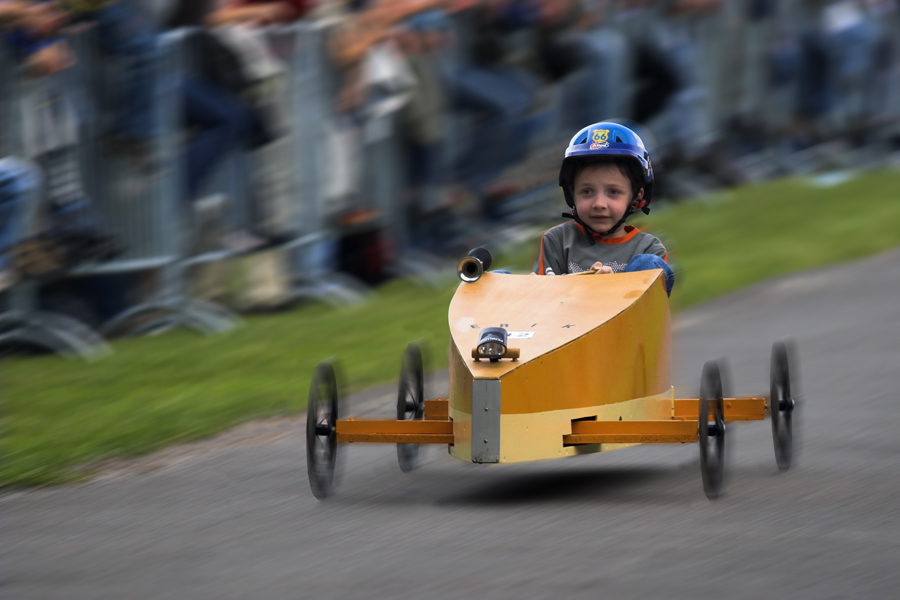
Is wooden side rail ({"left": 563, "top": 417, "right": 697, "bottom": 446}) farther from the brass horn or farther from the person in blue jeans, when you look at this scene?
the person in blue jeans

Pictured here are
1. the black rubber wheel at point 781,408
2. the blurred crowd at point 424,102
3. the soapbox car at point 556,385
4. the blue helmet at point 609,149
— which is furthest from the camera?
the blurred crowd at point 424,102

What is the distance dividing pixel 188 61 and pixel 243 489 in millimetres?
6538

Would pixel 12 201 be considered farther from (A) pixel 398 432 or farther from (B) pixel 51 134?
(A) pixel 398 432

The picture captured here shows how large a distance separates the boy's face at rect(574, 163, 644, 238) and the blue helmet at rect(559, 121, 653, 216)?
7cm

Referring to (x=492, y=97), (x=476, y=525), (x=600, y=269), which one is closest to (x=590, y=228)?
(x=600, y=269)

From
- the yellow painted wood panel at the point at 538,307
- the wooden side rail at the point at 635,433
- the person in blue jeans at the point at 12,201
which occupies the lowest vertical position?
the wooden side rail at the point at 635,433

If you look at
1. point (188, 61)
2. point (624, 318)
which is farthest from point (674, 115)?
point (624, 318)

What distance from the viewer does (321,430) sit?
696 cm

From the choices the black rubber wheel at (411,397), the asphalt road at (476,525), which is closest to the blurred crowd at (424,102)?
the asphalt road at (476,525)

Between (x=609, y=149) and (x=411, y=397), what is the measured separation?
5.70 ft

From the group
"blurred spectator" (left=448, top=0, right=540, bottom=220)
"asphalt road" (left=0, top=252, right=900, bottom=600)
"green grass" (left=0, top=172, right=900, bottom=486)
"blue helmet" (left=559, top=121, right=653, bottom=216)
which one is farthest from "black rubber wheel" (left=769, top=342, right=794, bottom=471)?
"blurred spectator" (left=448, top=0, right=540, bottom=220)

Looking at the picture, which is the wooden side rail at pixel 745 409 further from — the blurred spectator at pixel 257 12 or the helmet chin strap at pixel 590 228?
the blurred spectator at pixel 257 12

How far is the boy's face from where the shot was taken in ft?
25.6

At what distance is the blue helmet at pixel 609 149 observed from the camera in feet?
25.3
